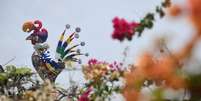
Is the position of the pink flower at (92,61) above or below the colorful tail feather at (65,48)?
below

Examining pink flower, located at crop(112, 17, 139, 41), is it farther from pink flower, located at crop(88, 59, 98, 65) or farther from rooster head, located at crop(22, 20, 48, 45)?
rooster head, located at crop(22, 20, 48, 45)

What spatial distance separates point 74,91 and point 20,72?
241 cm

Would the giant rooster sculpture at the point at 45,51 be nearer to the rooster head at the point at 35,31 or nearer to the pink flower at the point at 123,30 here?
the rooster head at the point at 35,31

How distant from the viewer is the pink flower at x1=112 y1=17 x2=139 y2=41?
20.6 feet

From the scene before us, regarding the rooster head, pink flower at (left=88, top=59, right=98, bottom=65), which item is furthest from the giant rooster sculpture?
pink flower at (left=88, top=59, right=98, bottom=65)

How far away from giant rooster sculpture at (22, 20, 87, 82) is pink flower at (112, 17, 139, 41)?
1101 centimetres

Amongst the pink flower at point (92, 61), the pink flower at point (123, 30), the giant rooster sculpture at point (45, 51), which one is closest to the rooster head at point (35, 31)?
the giant rooster sculpture at point (45, 51)

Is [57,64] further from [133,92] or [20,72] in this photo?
[133,92]

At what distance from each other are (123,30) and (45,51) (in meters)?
12.6

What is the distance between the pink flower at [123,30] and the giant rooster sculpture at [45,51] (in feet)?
36.1

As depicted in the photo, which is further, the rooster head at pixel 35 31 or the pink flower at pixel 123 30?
the rooster head at pixel 35 31

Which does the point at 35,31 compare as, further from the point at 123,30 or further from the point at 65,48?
the point at 123,30

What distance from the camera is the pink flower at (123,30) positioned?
6273 mm

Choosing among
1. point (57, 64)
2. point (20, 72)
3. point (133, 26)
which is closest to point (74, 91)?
point (20, 72)
